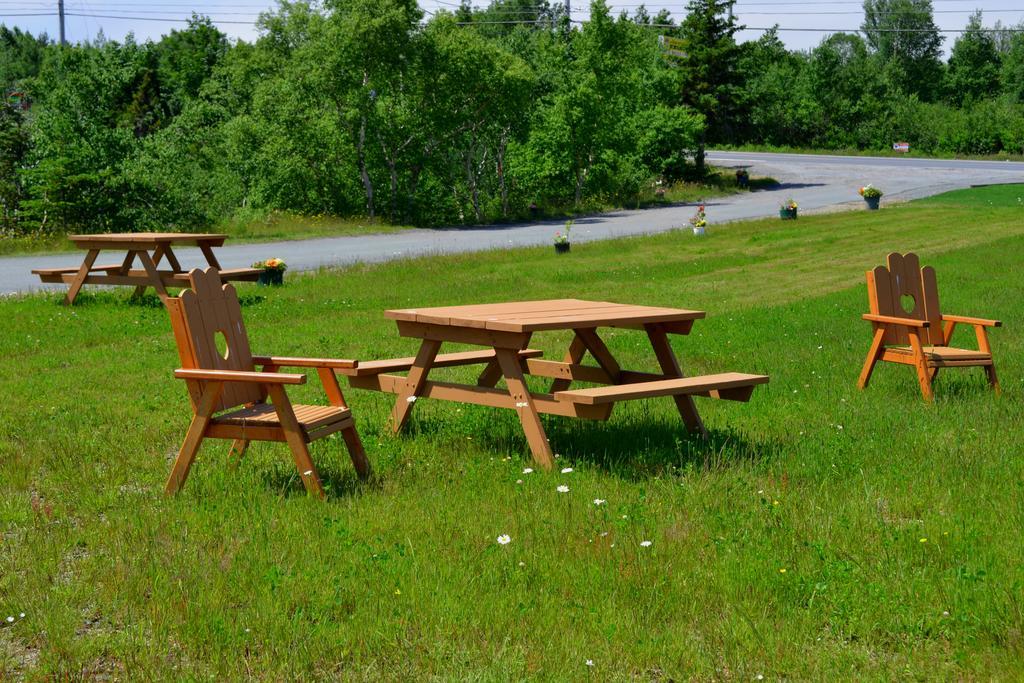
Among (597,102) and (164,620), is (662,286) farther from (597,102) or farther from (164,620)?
(597,102)

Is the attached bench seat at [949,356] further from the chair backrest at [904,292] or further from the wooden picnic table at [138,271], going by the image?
the wooden picnic table at [138,271]

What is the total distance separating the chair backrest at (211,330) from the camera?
19.8 ft

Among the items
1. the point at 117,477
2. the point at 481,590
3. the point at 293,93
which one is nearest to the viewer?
the point at 481,590

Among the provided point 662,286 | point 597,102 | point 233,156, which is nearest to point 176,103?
point 233,156

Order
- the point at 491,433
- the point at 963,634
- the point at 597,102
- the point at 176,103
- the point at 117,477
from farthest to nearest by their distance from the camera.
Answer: the point at 176,103
the point at 597,102
the point at 491,433
the point at 117,477
the point at 963,634

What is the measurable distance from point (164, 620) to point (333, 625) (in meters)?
0.62

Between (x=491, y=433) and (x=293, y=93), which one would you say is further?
(x=293, y=93)

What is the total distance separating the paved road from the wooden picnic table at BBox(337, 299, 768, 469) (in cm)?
1092

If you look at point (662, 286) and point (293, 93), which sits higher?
point (293, 93)

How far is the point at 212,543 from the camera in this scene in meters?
5.07

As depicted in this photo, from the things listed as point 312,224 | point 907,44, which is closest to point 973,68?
point 907,44

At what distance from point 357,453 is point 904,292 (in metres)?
5.19

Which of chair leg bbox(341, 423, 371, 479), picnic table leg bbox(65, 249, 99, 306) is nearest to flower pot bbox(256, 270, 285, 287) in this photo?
picnic table leg bbox(65, 249, 99, 306)

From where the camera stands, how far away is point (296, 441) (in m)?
5.71
